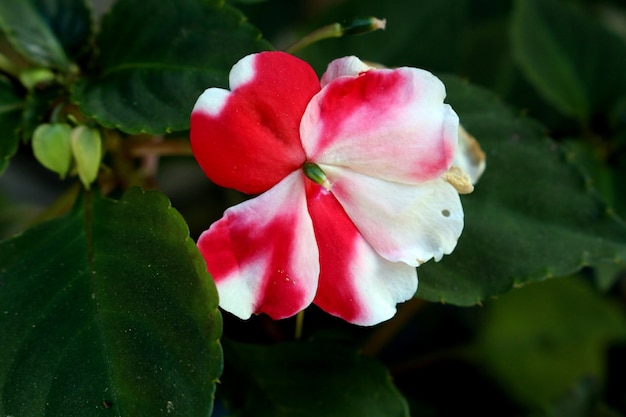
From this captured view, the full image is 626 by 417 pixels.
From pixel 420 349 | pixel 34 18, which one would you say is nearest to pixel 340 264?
pixel 34 18

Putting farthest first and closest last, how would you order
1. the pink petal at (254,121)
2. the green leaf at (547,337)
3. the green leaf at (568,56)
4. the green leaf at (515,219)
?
the green leaf at (547,337)
the green leaf at (568,56)
the green leaf at (515,219)
the pink petal at (254,121)

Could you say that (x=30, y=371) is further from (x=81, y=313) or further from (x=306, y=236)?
(x=306, y=236)

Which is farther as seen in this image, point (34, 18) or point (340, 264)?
point (34, 18)

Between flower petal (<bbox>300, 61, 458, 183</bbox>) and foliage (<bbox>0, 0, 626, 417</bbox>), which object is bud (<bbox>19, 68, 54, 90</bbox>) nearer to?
foliage (<bbox>0, 0, 626, 417</bbox>)

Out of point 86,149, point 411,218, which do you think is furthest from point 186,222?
point 411,218

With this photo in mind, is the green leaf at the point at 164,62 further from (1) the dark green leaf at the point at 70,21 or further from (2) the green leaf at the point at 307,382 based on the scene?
(2) the green leaf at the point at 307,382

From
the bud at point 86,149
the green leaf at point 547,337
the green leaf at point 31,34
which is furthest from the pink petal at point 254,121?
the green leaf at point 547,337

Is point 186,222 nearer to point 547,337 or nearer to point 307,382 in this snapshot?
point 307,382

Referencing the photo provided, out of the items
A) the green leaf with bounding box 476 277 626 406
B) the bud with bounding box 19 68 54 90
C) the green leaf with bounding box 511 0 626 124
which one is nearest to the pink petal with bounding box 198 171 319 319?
the bud with bounding box 19 68 54 90
